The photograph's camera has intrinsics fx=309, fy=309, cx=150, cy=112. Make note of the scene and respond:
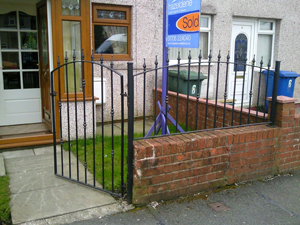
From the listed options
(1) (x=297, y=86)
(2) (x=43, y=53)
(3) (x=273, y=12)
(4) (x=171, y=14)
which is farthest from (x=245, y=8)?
(2) (x=43, y=53)

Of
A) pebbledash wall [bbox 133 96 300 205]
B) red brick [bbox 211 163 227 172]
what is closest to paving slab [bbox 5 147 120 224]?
pebbledash wall [bbox 133 96 300 205]

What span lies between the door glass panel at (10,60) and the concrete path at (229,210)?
149 inches

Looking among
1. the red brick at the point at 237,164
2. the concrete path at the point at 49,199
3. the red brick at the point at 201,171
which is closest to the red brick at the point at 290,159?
the red brick at the point at 237,164

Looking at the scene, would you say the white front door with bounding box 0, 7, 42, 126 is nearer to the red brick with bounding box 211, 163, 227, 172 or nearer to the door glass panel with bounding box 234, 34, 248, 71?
the red brick with bounding box 211, 163, 227, 172

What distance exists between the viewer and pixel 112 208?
3291 mm

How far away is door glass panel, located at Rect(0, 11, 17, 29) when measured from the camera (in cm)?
553

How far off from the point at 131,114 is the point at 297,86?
7.98 meters

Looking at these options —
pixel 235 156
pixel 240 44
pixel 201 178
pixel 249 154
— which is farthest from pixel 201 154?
pixel 240 44

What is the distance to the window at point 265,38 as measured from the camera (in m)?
8.93

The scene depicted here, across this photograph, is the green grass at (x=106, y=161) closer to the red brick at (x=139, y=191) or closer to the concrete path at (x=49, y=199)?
the concrete path at (x=49, y=199)

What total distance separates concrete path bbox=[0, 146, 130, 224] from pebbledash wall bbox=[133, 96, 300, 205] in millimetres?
457

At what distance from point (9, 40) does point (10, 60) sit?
14.1 inches

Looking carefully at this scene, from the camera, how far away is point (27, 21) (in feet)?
18.7

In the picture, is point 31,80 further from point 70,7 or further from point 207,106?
point 207,106
